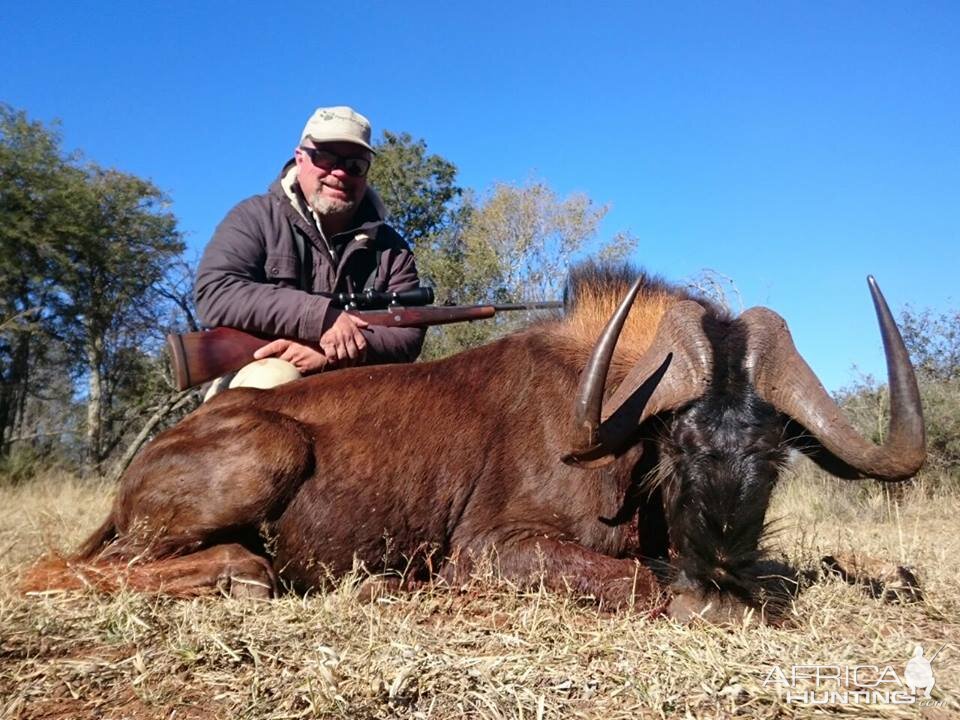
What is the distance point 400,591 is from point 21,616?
160 centimetres

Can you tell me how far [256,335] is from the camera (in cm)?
505

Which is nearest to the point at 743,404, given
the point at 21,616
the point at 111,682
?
the point at 111,682

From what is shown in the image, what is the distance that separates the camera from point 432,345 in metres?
12.6

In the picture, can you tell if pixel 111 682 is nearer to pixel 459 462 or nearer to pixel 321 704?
pixel 321 704

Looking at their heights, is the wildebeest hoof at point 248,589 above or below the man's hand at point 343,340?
below

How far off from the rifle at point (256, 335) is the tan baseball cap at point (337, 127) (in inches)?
42.7

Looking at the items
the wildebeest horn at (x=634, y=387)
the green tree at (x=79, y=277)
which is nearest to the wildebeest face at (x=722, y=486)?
the wildebeest horn at (x=634, y=387)

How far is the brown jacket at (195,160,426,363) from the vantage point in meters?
4.92

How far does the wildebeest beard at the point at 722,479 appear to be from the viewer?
3.31 meters

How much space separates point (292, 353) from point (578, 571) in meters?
2.32

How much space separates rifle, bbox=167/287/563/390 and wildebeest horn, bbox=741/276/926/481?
1603 mm

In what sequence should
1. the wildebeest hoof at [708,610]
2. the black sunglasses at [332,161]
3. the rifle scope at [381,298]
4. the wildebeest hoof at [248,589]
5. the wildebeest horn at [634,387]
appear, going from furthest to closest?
1. the black sunglasses at [332,161]
2. the rifle scope at [381,298]
3. the wildebeest hoof at [248,589]
4. the wildebeest horn at [634,387]
5. the wildebeest hoof at [708,610]

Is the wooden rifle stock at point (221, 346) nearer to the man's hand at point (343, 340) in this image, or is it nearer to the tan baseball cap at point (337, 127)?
the man's hand at point (343, 340)

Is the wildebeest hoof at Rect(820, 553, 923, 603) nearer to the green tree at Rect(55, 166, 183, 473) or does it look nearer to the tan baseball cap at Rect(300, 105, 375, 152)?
the tan baseball cap at Rect(300, 105, 375, 152)
